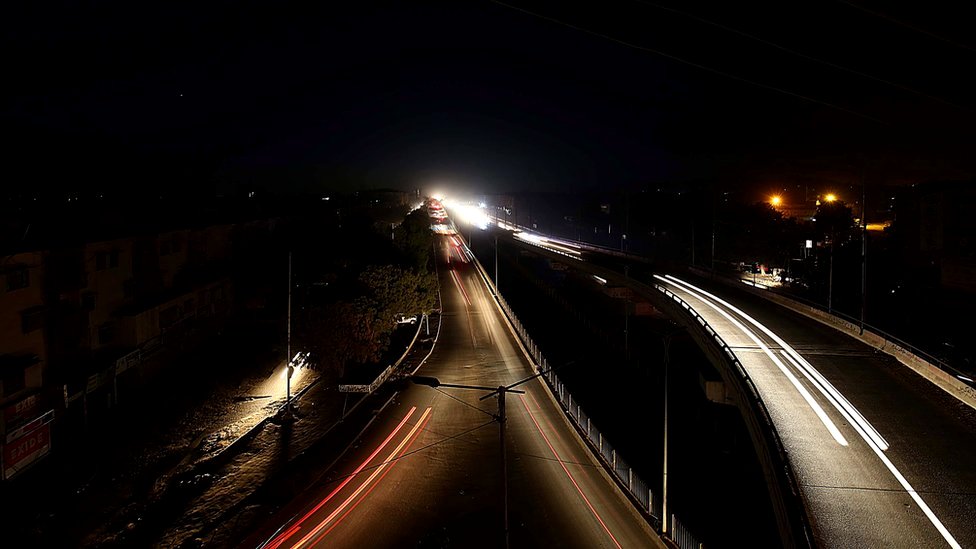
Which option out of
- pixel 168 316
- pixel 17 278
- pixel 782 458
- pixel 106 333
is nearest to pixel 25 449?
pixel 17 278

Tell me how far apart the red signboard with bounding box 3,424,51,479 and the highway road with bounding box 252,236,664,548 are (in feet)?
42.8

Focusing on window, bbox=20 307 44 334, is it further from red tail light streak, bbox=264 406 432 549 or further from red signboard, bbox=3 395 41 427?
red tail light streak, bbox=264 406 432 549

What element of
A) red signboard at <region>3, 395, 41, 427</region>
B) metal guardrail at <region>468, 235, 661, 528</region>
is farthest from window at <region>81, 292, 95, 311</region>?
metal guardrail at <region>468, 235, 661, 528</region>

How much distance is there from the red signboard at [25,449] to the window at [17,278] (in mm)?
6336

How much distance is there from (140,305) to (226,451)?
49.6ft

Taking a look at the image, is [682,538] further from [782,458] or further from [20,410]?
[20,410]

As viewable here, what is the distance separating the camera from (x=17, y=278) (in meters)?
23.0

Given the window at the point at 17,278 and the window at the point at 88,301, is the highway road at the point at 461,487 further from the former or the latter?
the window at the point at 88,301

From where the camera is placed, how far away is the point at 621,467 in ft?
63.0

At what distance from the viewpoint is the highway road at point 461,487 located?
16250 mm

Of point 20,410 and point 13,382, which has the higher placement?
point 13,382

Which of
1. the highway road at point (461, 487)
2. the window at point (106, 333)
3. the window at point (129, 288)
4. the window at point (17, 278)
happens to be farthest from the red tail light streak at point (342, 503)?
the window at point (129, 288)

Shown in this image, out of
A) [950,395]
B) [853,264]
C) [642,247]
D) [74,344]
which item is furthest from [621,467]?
[642,247]

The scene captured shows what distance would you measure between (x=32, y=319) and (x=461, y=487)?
21.5 m
